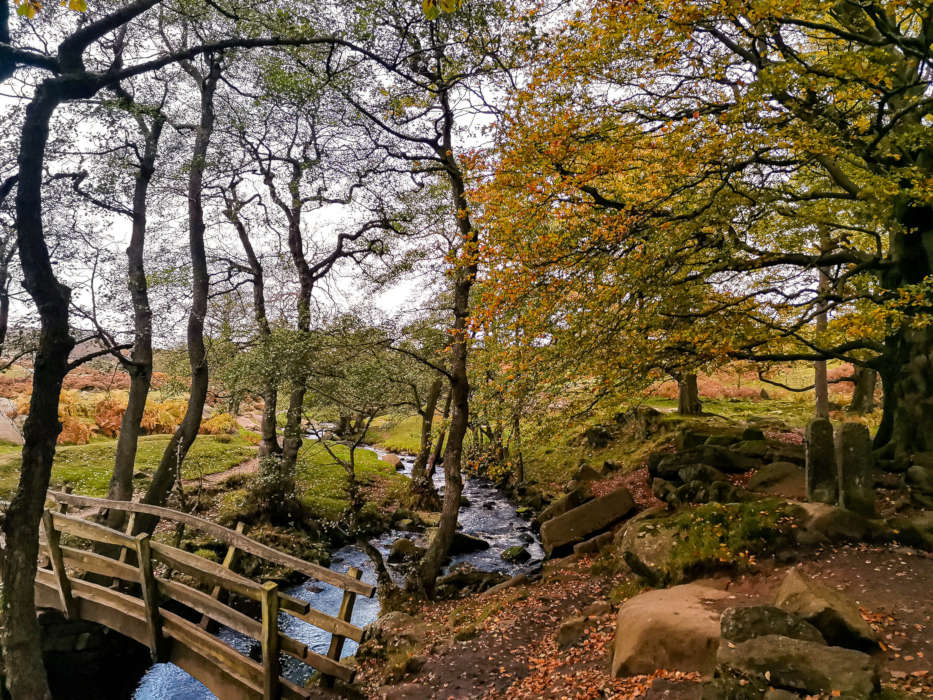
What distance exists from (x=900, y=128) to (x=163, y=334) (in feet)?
68.8

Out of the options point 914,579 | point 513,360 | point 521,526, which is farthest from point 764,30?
point 521,526

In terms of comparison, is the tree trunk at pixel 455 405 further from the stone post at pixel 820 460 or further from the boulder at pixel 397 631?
the stone post at pixel 820 460

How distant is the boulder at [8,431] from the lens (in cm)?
2578

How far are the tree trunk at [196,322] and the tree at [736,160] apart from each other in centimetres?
949

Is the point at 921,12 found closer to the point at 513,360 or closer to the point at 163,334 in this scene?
the point at 513,360

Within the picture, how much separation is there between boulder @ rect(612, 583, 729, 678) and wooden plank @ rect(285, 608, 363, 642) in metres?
3.97

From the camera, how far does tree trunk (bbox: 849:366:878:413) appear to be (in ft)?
80.8

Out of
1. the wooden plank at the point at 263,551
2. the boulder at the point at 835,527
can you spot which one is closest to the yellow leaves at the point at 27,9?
the wooden plank at the point at 263,551

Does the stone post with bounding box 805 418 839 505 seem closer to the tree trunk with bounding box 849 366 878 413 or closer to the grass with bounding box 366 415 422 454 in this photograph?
the tree trunk with bounding box 849 366 878 413

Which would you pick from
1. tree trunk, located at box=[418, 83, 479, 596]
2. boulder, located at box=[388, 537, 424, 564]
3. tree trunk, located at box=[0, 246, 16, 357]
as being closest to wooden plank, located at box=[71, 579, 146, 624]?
tree trunk, located at box=[418, 83, 479, 596]

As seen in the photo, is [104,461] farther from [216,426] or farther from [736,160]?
[736,160]

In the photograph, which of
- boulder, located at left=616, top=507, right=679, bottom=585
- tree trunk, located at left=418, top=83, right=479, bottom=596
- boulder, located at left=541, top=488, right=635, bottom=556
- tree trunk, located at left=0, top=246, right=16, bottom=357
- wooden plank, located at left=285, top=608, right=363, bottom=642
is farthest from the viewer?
boulder, located at left=541, top=488, right=635, bottom=556

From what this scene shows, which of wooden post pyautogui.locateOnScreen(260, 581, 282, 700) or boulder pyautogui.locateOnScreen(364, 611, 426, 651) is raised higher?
wooden post pyautogui.locateOnScreen(260, 581, 282, 700)

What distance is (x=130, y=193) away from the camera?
1573 centimetres
